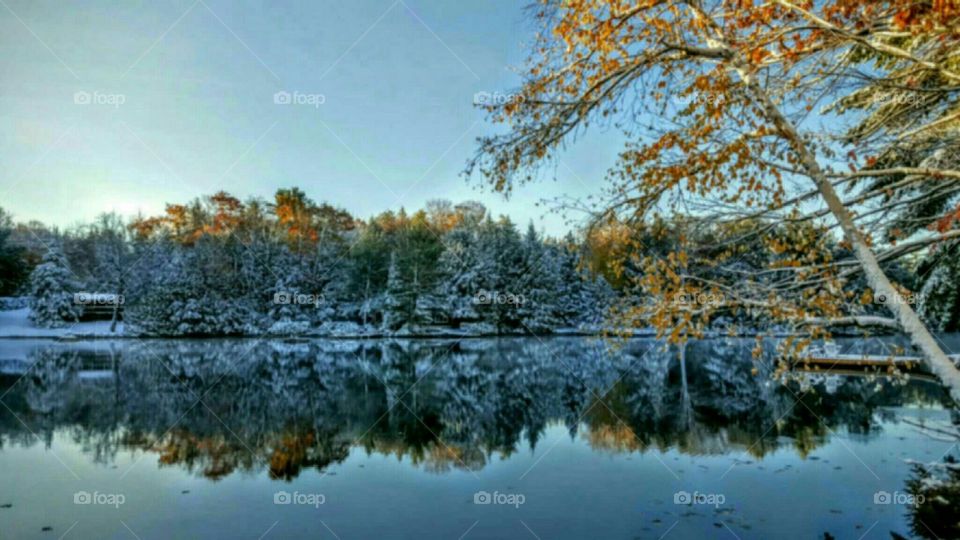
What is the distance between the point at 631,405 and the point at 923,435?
16.8ft

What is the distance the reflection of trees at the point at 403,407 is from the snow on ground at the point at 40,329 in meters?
9.20

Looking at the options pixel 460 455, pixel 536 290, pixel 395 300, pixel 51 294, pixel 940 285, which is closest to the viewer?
pixel 940 285

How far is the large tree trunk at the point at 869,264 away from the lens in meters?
3.27

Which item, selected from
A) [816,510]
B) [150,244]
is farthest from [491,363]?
[150,244]

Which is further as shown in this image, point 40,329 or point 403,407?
point 40,329

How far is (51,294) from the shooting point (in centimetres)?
2986

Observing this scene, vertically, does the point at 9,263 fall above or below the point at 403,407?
above

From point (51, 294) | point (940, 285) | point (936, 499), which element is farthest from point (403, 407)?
point (51, 294)

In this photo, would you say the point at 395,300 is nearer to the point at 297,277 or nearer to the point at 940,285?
the point at 297,277

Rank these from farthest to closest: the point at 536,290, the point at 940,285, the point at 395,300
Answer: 1. the point at 536,290
2. the point at 395,300
3. the point at 940,285

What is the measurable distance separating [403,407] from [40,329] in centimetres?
2761

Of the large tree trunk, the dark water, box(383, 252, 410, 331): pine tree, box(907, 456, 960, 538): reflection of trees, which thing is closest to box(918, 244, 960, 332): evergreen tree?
box(907, 456, 960, 538): reflection of trees

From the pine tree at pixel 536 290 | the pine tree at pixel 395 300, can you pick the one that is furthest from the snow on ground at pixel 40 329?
the pine tree at pixel 536 290

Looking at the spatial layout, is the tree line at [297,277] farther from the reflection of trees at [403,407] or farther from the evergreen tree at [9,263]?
the reflection of trees at [403,407]
